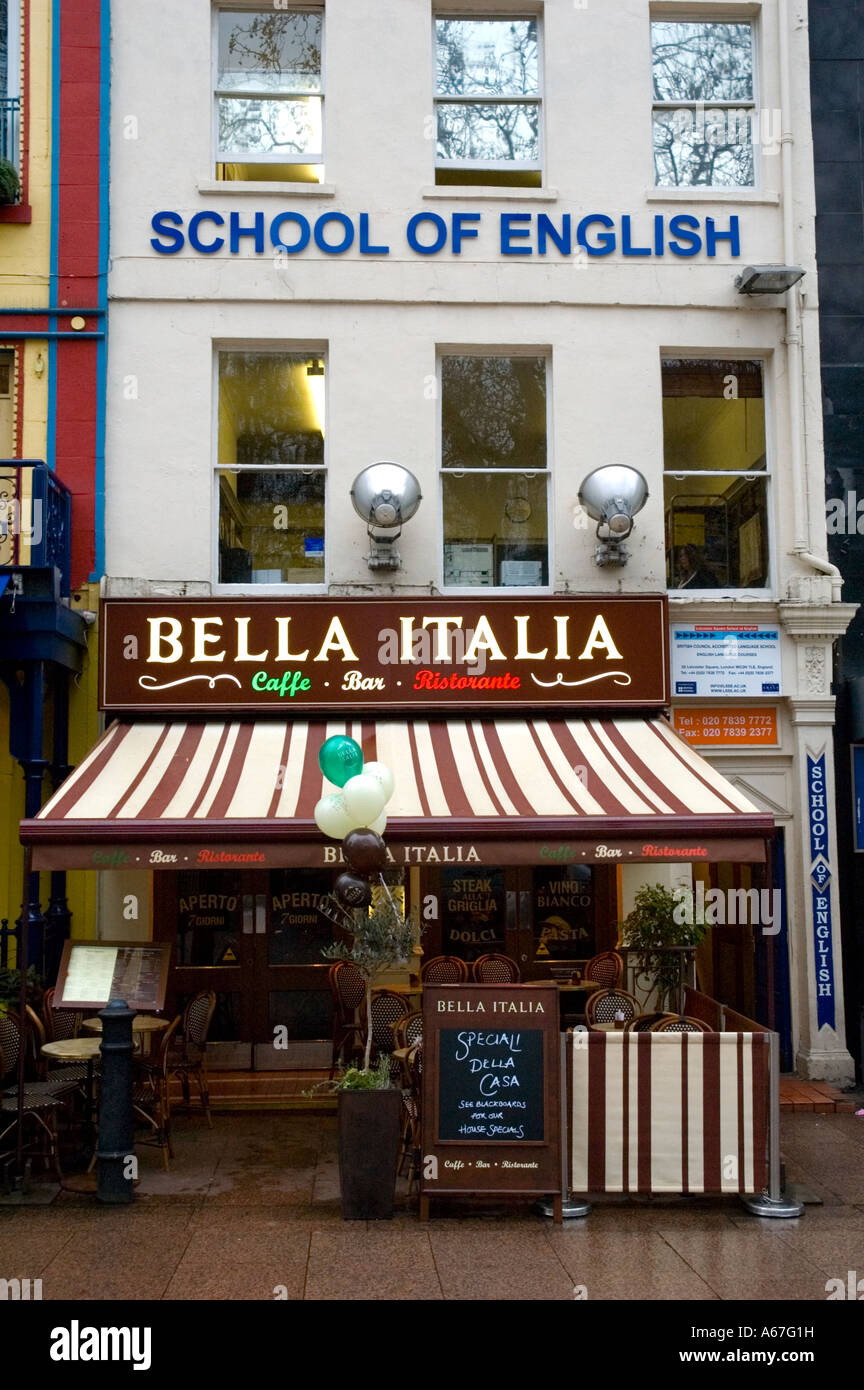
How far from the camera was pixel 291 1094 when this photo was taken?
37.3 feet

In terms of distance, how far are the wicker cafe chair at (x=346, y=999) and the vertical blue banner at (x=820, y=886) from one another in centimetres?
426

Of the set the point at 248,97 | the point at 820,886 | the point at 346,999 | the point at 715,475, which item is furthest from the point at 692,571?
the point at 248,97

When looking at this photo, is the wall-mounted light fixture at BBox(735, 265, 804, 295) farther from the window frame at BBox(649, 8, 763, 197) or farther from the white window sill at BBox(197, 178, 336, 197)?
the white window sill at BBox(197, 178, 336, 197)

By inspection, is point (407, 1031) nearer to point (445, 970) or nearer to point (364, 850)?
point (445, 970)

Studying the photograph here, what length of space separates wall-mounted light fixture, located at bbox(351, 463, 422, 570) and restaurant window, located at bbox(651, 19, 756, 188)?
13.7 feet

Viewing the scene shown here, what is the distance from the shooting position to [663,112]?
1262 centimetres

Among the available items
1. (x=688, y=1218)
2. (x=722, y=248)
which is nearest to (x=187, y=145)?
(x=722, y=248)

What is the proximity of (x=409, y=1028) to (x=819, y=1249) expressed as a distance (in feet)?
11.6

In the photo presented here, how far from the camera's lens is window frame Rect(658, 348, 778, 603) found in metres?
12.2

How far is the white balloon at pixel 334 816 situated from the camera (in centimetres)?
840

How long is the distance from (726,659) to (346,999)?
187 inches

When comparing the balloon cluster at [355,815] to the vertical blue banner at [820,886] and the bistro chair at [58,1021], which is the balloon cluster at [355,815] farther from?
the vertical blue banner at [820,886]

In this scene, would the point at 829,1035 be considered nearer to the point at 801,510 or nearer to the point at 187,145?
the point at 801,510

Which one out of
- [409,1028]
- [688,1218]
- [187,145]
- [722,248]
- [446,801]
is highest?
[187,145]
